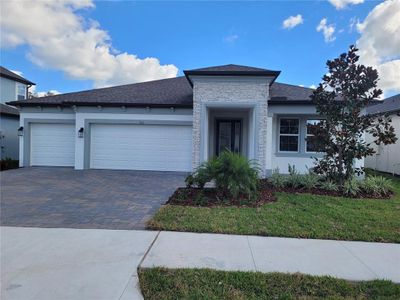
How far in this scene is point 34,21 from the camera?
1150cm

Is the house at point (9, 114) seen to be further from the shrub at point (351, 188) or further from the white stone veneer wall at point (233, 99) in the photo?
the shrub at point (351, 188)

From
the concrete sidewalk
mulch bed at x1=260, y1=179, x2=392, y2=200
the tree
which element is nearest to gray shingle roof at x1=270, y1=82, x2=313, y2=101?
the tree

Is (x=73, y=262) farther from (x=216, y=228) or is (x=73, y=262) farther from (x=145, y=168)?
(x=145, y=168)

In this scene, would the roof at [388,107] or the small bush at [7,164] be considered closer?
the small bush at [7,164]

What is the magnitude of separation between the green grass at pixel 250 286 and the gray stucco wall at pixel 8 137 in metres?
17.9

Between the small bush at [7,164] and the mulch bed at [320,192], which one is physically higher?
the small bush at [7,164]

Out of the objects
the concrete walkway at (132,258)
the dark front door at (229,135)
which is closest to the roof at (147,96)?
the dark front door at (229,135)

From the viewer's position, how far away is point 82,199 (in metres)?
7.60

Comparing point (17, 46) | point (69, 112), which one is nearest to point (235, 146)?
point (69, 112)

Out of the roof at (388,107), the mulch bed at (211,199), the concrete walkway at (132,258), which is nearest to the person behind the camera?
the concrete walkway at (132,258)

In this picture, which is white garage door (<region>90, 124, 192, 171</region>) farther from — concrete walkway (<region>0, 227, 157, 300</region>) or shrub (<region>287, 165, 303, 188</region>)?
concrete walkway (<region>0, 227, 157, 300</region>)

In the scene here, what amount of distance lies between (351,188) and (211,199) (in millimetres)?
4773

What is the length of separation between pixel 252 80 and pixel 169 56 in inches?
361

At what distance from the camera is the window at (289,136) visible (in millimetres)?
13195
